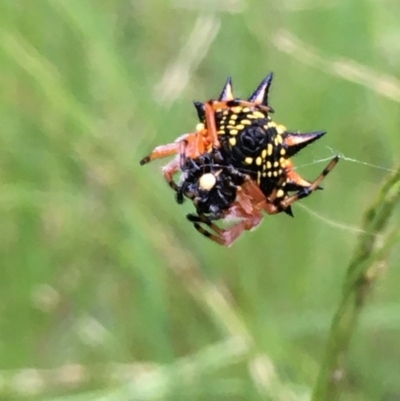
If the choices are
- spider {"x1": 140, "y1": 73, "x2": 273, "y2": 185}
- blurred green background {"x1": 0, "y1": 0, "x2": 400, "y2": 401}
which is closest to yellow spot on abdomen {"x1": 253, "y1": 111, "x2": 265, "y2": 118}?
spider {"x1": 140, "y1": 73, "x2": 273, "y2": 185}

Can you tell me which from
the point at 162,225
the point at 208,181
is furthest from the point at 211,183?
the point at 162,225

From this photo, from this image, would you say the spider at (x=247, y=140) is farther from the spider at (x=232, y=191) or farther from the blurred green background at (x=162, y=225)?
the blurred green background at (x=162, y=225)

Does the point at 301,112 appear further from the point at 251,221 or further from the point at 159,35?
the point at 251,221

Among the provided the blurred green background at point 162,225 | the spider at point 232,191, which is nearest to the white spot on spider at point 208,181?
the spider at point 232,191

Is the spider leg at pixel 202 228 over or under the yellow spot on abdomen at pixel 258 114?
under

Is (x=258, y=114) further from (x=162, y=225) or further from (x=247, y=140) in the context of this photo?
(x=162, y=225)

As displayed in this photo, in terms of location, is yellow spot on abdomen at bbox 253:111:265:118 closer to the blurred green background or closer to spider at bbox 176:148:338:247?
spider at bbox 176:148:338:247

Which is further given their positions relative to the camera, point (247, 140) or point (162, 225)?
point (162, 225)
